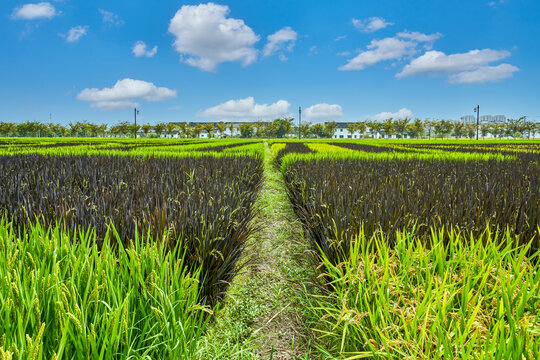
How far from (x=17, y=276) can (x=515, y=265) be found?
231 centimetres

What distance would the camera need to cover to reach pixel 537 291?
139cm

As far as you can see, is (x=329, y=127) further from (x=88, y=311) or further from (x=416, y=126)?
(x=88, y=311)

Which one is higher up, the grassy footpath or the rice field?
the rice field

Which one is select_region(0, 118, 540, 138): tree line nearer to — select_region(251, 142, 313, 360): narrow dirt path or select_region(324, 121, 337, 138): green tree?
select_region(324, 121, 337, 138): green tree

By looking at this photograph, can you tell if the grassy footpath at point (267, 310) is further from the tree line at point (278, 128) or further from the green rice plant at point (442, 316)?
the tree line at point (278, 128)

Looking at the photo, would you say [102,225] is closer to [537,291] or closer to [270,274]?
[270,274]

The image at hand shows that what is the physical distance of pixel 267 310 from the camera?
231 cm

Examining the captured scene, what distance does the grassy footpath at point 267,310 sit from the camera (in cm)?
182

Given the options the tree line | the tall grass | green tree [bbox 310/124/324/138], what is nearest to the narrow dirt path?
the tall grass

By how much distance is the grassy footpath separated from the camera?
182 cm

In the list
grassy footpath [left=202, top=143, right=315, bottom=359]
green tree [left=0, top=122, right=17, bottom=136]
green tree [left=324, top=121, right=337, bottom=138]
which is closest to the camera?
grassy footpath [left=202, top=143, right=315, bottom=359]

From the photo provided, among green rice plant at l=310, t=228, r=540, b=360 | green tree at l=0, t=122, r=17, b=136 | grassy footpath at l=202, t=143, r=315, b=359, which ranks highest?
green tree at l=0, t=122, r=17, b=136

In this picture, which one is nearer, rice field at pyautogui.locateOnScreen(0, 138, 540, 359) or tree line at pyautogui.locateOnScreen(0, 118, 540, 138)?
rice field at pyautogui.locateOnScreen(0, 138, 540, 359)

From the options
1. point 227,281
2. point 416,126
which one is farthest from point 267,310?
point 416,126
